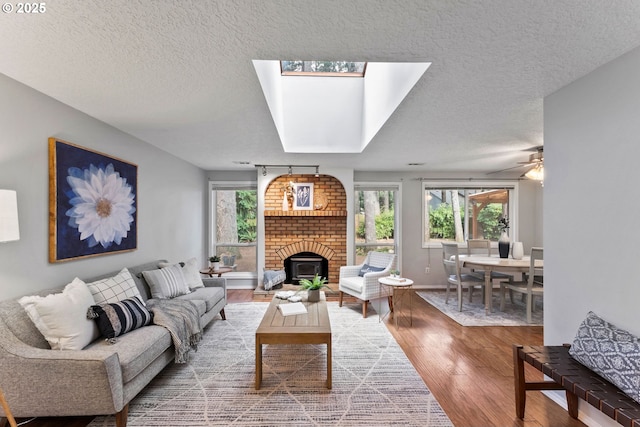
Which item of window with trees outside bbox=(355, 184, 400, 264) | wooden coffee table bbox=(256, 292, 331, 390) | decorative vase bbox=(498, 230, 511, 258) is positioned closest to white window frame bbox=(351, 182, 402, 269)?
window with trees outside bbox=(355, 184, 400, 264)

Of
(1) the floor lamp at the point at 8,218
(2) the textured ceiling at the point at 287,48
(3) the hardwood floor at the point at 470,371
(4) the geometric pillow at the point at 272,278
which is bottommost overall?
(3) the hardwood floor at the point at 470,371

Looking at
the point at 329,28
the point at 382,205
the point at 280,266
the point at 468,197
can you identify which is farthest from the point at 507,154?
the point at 280,266

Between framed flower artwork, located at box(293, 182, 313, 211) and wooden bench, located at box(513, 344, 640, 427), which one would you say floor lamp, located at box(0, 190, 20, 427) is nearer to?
wooden bench, located at box(513, 344, 640, 427)

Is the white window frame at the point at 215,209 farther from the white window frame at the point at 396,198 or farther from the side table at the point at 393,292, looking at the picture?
the side table at the point at 393,292

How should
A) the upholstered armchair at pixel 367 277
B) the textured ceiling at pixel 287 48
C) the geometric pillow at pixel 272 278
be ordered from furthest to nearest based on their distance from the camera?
the geometric pillow at pixel 272 278 < the upholstered armchair at pixel 367 277 < the textured ceiling at pixel 287 48

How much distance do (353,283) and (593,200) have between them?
117 inches

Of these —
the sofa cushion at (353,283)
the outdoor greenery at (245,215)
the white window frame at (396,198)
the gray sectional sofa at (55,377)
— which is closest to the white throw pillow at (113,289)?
the gray sectional sofa at (55,377)

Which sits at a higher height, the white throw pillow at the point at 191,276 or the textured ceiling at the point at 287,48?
the textured ceiling at the point at 287,48

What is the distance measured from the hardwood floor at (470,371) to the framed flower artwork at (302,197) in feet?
7.79

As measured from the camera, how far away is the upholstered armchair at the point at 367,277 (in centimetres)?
414

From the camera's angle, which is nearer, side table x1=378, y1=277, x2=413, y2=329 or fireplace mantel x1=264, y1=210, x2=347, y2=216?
side table x1=378, y1=277, x2=413, y2=329

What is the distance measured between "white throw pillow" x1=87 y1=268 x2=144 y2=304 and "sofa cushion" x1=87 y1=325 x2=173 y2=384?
37 cm

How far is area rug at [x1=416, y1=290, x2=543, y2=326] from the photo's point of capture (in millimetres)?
3916

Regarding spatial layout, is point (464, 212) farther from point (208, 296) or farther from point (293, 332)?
point (208, 296)
